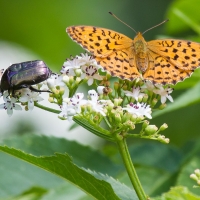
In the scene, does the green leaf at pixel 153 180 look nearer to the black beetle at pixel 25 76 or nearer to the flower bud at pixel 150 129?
the flower bud at pixel 150 129

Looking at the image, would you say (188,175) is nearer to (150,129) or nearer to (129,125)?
(150,129)

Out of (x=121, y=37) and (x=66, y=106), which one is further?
(x=121, y=37)

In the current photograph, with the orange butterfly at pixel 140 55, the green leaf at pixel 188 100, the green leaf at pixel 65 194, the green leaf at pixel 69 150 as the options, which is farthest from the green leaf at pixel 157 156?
the orange butterfly at pixel 140 55

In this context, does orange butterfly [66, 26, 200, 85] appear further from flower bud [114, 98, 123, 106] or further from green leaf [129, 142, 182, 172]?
green leaf [129, 142, 182, 172]

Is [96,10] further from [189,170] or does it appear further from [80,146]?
[189,170]

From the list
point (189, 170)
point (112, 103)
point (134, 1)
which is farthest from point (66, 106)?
point (134, 1)
